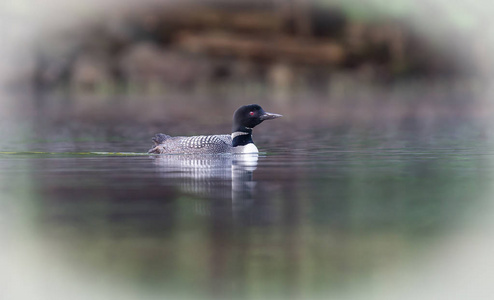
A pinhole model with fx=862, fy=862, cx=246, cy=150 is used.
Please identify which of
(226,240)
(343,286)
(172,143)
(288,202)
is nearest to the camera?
(343,286)

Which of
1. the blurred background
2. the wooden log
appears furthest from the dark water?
the wooden log

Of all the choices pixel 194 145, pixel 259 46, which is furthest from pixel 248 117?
pixel 259 46

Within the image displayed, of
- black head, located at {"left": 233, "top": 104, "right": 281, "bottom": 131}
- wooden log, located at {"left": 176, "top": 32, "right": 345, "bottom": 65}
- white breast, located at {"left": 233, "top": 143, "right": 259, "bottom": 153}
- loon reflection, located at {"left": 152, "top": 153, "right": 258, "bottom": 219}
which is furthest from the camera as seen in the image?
wooden log, located at {"left": 176, "top": 32, "right": 345, "bottom": 65}

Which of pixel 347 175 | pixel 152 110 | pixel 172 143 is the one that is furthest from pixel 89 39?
pixel 347 175

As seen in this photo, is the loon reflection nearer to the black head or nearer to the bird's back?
the bird's back

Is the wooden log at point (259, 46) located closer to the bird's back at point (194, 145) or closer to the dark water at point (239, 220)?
the bird's back at point (194, 145)

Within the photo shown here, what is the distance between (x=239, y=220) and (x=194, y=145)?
18.1ft

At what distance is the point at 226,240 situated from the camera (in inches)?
231

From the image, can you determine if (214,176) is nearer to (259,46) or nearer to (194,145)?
(194,145)

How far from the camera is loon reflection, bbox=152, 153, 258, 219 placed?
7.42 m

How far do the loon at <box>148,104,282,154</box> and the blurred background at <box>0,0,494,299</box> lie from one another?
0.47 meters

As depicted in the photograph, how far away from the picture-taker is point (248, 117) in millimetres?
12234

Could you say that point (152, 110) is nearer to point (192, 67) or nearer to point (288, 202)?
point (192, 67)

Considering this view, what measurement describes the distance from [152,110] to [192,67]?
717cm
